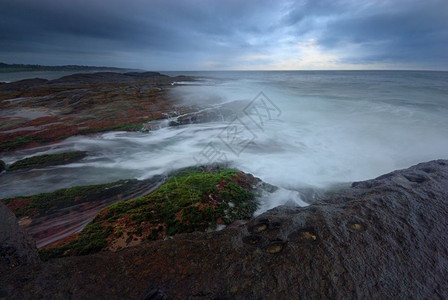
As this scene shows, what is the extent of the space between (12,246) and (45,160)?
7.15 m

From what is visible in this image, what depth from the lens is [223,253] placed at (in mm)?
2418

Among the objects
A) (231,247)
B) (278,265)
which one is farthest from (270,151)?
(278,265)

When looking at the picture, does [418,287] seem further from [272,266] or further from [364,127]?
[364,127]

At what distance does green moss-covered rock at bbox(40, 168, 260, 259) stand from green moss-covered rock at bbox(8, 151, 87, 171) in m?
5.26

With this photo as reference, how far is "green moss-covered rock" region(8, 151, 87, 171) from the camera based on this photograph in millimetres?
7520

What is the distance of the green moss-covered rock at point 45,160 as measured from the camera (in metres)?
7.52

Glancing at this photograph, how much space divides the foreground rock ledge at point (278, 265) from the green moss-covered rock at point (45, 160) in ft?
23.1

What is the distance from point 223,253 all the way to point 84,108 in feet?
65.2

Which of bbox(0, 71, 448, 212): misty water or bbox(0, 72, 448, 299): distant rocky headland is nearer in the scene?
bbox(0, 72, 448, 299): distant rocky headland

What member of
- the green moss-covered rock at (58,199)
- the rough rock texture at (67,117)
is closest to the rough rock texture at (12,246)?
the green moss-covered rock at (58,199)

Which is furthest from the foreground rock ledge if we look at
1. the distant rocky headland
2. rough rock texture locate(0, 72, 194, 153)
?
rough rock texture locate(0, 72, 194, 153)

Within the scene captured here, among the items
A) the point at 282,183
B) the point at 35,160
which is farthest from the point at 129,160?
the point at 282,183

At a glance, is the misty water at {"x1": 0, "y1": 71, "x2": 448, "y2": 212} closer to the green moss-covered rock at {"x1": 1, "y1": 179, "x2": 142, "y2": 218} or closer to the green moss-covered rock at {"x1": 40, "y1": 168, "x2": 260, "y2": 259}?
the green moss-covered rock at {"x1": 40, "y1": 168, "x2": 260, "y2": 259}

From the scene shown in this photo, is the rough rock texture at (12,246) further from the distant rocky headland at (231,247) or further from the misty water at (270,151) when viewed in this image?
the misty water at (270,151)
